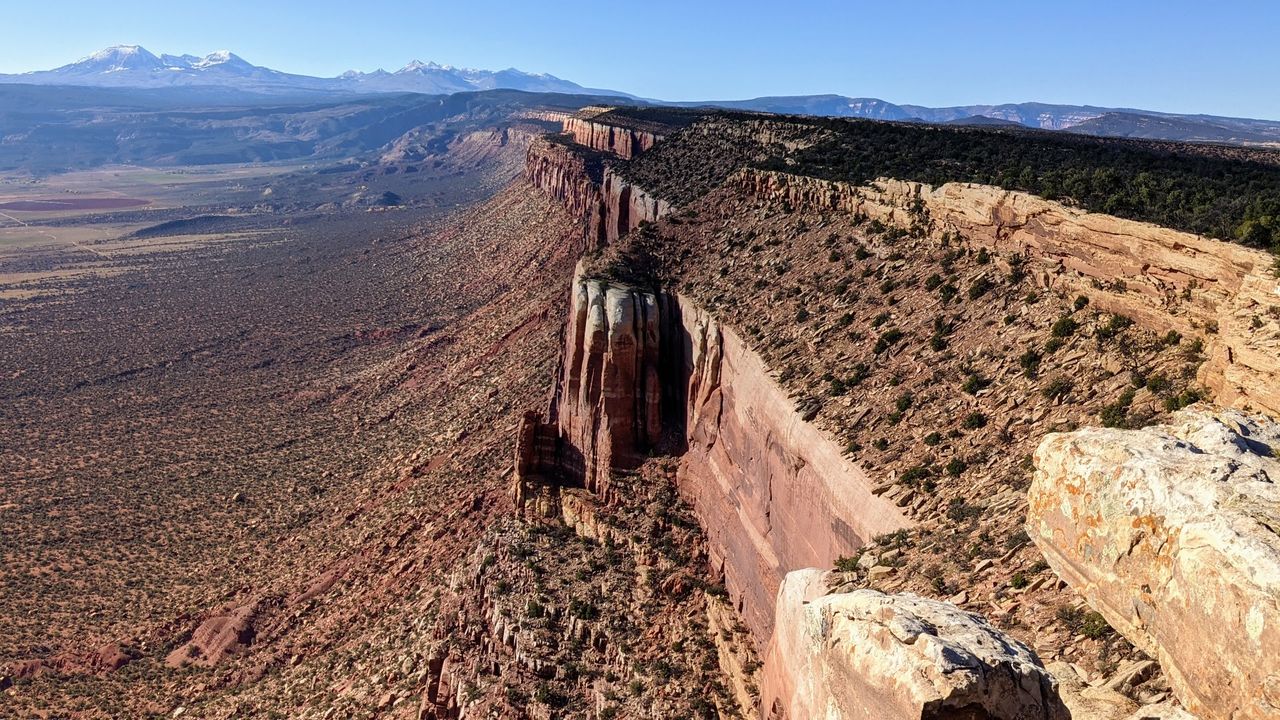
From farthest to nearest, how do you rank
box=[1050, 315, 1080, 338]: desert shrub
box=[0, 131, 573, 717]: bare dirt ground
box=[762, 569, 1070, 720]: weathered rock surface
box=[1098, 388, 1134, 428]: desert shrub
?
1. box=[0, 131, 573, 717]: bare dirt ground
2. box=[1050, 315, 1080, 338]: desert shrub
3. box=[1098, 388, 1134, 428]: desert shrub
4. box=[762, 569, 1070, 720]: weathered rock surface

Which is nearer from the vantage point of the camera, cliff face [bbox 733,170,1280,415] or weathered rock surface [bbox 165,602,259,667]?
cliff face [bbox 733,170,1280,415]

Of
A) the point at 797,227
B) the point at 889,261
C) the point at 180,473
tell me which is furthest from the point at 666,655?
the point at 180,473

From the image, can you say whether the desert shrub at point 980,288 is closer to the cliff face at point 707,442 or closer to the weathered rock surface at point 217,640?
the cliff face at point 707,442

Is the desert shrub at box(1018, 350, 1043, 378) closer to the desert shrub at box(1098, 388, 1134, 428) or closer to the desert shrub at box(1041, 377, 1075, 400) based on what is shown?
the desert shrub at box(1041, 377, 1075, 400)

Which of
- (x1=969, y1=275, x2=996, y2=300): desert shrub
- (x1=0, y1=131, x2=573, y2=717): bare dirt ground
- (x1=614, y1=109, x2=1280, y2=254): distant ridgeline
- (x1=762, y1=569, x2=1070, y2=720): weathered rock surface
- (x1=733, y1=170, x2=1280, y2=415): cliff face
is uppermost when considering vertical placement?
(x1=614, y1=109, x2=1280, y2=254): distant ridgeline

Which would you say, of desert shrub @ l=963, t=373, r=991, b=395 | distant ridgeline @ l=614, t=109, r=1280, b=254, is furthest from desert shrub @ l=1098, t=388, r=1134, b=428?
distant ridgeline @ l=614, t=109, r=1280, b=254

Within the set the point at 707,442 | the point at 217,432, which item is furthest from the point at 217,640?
the point at 217,432

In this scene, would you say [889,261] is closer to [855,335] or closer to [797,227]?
[855,335]
